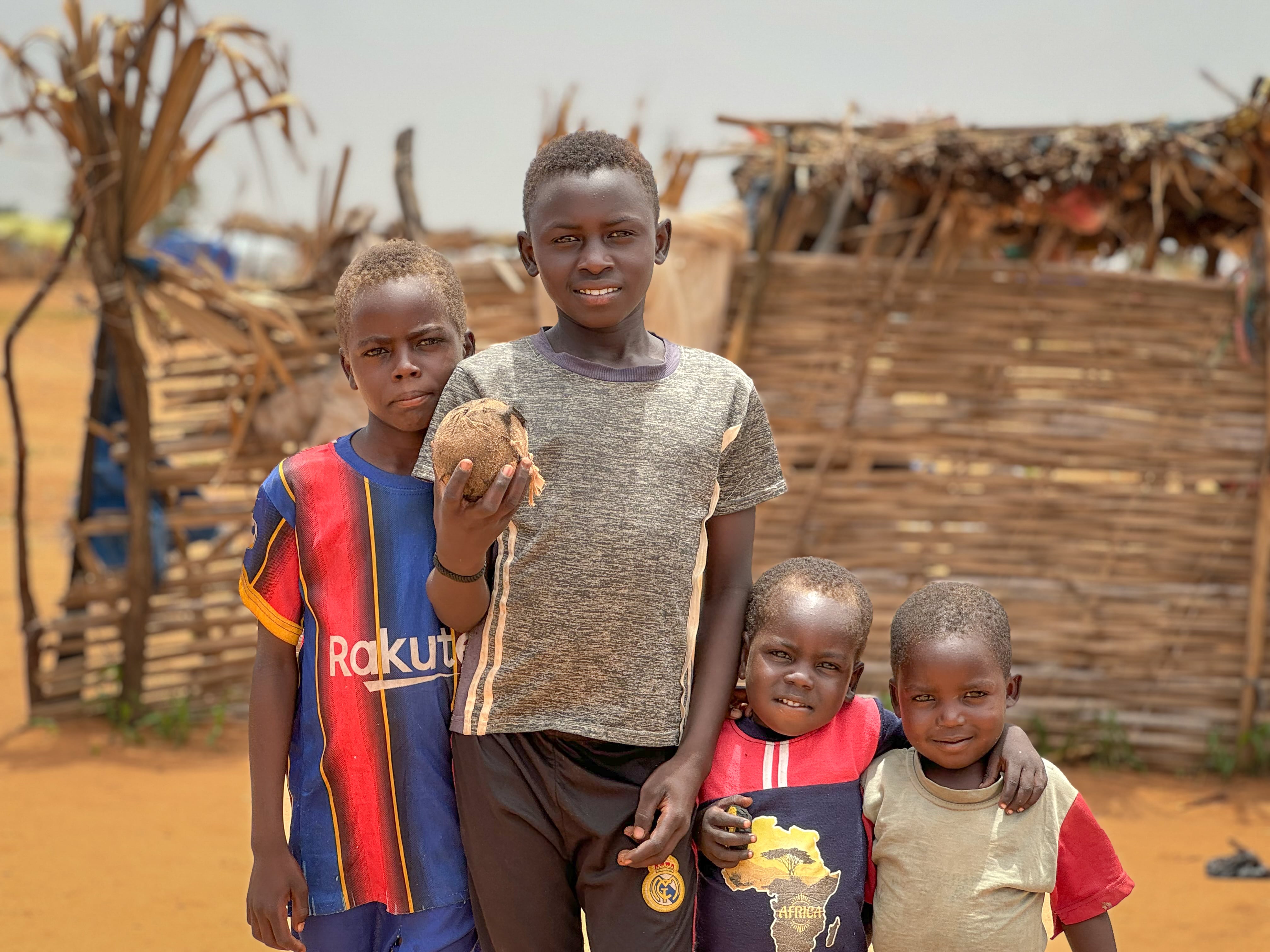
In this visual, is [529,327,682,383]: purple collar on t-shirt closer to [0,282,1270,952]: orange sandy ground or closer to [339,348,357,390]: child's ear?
[339,348,357,390]: child's ear

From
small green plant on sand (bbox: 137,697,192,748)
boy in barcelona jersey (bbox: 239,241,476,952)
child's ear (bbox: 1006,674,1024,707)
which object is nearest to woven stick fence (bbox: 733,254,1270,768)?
small green plant on sand (bbox: 137,697,192,748)

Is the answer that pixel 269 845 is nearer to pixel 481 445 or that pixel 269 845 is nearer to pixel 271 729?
pixel 271 729

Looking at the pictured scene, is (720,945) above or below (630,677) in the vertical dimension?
below

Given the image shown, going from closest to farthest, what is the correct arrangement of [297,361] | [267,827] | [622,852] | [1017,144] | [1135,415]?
[622,852], [267,827], [1017,144], [1135,415], [297,361]

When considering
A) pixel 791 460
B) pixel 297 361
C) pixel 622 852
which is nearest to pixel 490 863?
pixel 622 852

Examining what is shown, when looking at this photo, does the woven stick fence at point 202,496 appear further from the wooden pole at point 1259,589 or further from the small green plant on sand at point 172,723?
the wooden pole at point 1259,589

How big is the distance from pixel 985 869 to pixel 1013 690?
12.8 inches

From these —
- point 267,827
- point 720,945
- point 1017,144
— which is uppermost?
point 1017,144

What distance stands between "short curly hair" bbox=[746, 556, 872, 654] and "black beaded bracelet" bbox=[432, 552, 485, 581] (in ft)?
1.57

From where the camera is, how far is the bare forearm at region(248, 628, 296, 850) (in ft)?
6.05

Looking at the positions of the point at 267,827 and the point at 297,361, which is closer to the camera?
the point at 267,827

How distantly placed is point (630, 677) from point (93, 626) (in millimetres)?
4643

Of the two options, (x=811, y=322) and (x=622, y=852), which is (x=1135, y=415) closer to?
(x=811, y=322)

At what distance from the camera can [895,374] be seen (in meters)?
5.21
